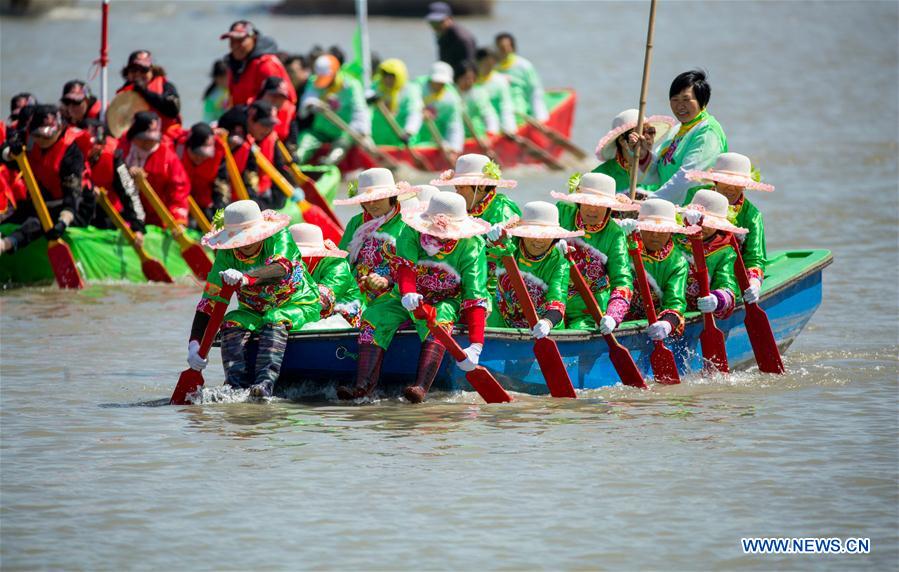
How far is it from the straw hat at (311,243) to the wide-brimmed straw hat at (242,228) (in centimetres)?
62

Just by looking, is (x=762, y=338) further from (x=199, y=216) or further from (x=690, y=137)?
(x=199, y=216)

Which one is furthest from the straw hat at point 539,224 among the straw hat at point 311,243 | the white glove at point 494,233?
the straw hat at point 311,243

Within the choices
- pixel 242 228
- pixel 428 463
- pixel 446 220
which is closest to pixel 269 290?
pixel 242 228

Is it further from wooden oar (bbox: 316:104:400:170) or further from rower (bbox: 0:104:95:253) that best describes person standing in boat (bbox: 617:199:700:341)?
wooden oar (bbox: 316:104:400:170)

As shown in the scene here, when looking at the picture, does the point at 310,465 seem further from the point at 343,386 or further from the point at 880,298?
the point at 880,298

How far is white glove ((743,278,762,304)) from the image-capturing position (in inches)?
427

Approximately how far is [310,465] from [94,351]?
12.4ft

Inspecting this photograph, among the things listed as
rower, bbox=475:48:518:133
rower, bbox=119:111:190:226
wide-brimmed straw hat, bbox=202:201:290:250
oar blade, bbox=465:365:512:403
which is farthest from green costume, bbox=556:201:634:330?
rower, bbox=475:48:518:133

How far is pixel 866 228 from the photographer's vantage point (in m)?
17.6

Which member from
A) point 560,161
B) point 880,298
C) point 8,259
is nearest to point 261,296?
point 8,259

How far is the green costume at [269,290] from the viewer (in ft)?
31.6

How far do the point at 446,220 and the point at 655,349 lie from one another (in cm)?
166

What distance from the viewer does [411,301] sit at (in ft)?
30.9

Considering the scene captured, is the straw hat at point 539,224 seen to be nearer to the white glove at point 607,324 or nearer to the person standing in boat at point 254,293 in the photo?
the white glove at point 607,324
